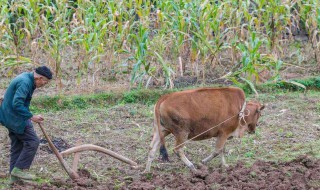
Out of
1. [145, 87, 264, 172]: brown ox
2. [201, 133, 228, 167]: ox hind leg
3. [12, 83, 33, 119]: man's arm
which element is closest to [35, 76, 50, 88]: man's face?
[12, 83, 33, 119]: man's arm

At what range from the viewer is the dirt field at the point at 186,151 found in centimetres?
828

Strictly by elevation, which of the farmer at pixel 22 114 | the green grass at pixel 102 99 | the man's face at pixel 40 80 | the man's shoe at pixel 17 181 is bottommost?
the green grass at pixel 102 99

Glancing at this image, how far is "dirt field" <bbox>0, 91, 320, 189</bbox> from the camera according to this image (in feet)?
27.2

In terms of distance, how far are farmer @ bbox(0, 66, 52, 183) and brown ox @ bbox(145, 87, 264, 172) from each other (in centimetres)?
161

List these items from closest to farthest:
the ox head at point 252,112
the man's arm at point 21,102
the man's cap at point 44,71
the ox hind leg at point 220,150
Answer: the man's arm at point 21,102 → the man's cap at point 44,71 → the ox hind leg at point 220,150 → the ox head at point 252,112

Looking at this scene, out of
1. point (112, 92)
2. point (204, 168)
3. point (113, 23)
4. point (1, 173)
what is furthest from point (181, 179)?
point (113, 23)

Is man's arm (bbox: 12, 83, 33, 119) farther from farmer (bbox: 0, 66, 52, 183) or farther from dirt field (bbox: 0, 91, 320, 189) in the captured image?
dirt field (bbox: 0, 91, 320, 189)

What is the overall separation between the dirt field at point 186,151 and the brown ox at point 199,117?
1.16 feet

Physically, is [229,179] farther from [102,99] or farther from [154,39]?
[154,39]

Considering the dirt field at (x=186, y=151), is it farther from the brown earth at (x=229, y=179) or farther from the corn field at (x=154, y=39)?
the corn field at (x=154, y=39)

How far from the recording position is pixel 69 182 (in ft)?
27.0

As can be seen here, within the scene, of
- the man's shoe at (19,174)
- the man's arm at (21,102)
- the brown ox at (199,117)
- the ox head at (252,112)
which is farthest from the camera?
the ox head at (252,112)

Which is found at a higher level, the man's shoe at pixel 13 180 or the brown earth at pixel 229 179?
the man's shoe at pixel 13 180

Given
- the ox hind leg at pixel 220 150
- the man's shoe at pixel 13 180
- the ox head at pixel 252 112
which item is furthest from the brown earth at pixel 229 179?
the ox head at pixel 252 112
